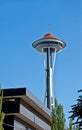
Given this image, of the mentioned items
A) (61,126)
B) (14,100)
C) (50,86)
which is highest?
(50,86)

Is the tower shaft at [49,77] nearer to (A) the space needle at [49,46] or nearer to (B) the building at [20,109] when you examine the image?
(A) the space needle at [49,46]

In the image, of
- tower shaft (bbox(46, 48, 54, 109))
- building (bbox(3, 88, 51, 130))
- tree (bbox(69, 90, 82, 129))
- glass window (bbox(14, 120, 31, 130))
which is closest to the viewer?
tree (bbox(69, 90, 82, 129))

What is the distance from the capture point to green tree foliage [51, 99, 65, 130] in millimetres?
23234

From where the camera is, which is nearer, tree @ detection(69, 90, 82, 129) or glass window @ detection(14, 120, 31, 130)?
tree @ detection(69, 90, 82, 129)

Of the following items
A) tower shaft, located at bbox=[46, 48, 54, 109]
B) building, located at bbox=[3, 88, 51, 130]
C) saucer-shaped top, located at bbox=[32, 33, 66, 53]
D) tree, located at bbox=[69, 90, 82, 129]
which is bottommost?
tree, located at bbox=[69, 90, 82, 129]

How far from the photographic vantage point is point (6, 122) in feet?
80.8

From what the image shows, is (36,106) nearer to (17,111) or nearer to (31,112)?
(31,112)

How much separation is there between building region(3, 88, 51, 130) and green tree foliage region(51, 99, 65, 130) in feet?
6.00

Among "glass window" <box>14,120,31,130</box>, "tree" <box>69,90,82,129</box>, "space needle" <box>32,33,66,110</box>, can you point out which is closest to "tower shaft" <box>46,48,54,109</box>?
"space needle" <box>32,33,66,110</box>

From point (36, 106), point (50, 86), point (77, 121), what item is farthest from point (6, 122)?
point (50, 86)

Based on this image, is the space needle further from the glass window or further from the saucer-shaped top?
the glass window

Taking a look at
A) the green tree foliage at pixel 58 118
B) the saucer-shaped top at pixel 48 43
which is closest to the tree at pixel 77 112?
the green tree foliage at pixel 58 118

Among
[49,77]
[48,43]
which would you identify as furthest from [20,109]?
[48,43]

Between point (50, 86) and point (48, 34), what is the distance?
1741 cm
